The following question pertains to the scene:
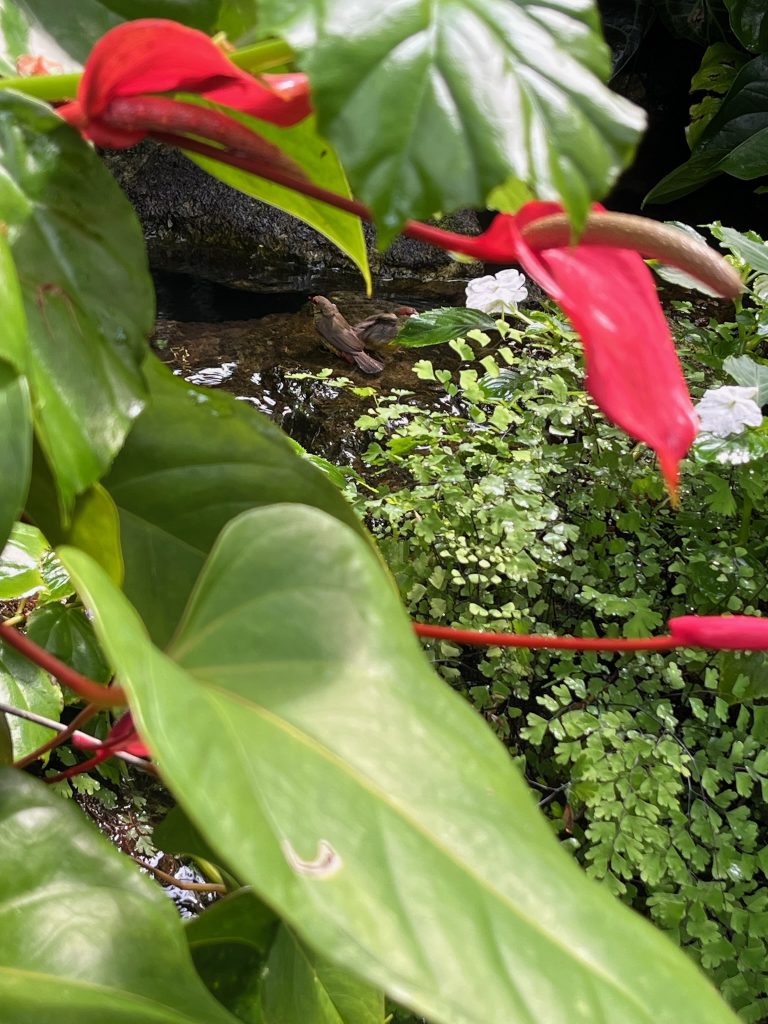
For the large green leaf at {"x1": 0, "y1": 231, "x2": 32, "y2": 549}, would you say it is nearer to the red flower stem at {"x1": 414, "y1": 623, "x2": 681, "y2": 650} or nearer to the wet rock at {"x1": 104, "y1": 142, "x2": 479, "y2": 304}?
the red flower stem at {"x1": 414, "y1": 623, "x2": 681, "y2": 650}

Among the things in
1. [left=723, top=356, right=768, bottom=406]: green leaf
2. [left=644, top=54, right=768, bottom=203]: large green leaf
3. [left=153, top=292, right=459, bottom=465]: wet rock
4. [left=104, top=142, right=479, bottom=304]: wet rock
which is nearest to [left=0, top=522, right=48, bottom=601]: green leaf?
[left=723, top=356, right=768, bottom=406]: green leaf

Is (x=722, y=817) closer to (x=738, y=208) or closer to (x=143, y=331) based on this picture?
(x=143, y=331)

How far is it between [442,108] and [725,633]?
22 cm

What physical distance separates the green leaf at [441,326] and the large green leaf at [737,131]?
1906 mm

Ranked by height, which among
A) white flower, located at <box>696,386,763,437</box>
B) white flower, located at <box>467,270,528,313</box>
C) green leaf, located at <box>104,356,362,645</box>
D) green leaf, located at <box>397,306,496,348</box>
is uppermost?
green leaf, located at <box>104,356,362,645</box>

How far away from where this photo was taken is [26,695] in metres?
0.74

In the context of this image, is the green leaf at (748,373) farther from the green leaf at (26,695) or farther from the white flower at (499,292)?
the green leaf at (26,695)

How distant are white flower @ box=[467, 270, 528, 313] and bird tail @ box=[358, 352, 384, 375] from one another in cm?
128

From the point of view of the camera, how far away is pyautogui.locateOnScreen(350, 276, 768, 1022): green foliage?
3.71 feet

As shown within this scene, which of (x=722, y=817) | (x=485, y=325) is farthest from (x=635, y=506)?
(x=722, y=817)

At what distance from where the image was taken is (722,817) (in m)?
1.29

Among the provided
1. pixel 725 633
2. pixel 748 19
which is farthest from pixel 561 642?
pixel 748 19

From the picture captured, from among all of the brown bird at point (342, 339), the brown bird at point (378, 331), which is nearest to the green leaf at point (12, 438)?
the brown bird at point (342, 339)

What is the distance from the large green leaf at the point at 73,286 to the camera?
0.87 ft
